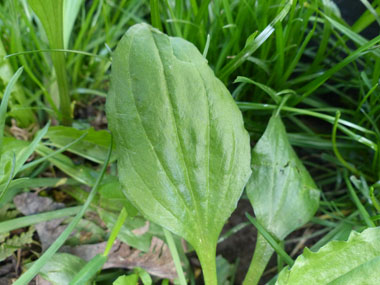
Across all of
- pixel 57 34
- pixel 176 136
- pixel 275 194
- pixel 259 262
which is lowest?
pixel 259 262

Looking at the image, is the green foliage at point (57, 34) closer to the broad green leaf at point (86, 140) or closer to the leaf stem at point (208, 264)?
the broad green leaf at point (86, 140)

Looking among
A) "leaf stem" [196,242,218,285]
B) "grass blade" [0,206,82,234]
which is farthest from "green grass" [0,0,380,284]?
"leaf stem" [196,242,218,285]

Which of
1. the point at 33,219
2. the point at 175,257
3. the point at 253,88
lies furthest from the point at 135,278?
the point at 253,88

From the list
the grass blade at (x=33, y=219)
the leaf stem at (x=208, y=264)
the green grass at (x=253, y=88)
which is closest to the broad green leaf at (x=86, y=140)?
the green grass at (x=253, y=88)

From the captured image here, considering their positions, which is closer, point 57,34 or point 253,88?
point 57,34

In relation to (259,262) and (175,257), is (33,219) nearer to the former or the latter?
(175,257)

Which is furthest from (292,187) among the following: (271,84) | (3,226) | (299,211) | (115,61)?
(3,226)

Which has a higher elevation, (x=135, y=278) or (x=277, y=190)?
(x=277, y=190)
